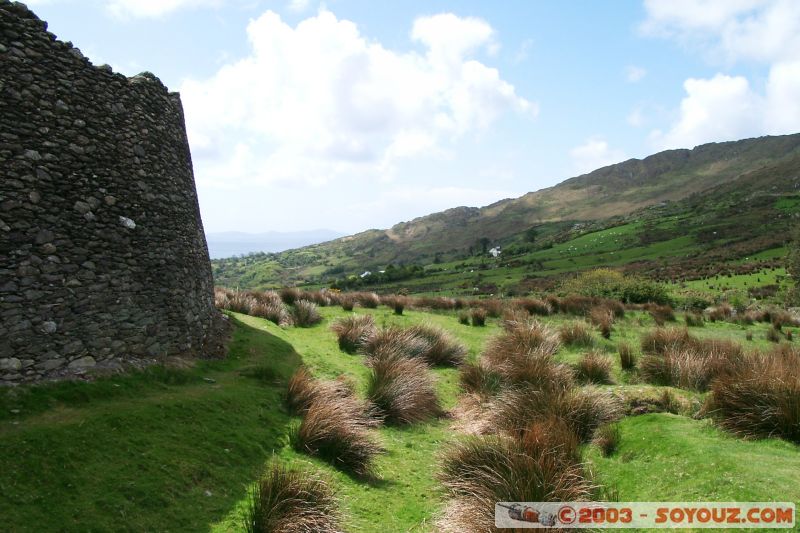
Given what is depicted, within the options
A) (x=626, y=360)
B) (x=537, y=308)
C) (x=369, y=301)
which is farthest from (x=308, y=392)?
(x=537, y=308)

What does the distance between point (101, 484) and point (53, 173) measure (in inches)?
181

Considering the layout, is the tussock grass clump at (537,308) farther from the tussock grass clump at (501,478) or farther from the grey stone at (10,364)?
the grey stone at (10,364)

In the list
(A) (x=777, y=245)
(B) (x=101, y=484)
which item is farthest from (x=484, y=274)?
(B) (x=101, y=484)

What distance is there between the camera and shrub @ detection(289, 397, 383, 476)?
7.19 m

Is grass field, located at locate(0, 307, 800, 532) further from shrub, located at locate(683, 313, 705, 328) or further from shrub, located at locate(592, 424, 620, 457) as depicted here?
shrub, located at locate(683, 313, 705, 328)

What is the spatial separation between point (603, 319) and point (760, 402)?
1097 cm

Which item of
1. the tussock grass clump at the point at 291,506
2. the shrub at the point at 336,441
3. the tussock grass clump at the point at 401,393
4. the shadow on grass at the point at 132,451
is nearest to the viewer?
the shadow on grass at the point at 132,451

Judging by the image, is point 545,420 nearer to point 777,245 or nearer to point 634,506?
point 634,506

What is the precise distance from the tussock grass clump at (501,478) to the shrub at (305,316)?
34.4 ft

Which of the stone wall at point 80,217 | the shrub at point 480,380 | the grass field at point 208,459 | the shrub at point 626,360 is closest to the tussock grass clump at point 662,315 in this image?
the shrub at point 626,360

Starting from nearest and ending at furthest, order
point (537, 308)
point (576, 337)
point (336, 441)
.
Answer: point (336, 441)
point (576, 337)
point (537, 308)

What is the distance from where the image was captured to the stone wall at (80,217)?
6645 millimetres

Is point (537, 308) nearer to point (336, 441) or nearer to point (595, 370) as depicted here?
point (595, 370)

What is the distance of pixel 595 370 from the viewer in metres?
10.7
